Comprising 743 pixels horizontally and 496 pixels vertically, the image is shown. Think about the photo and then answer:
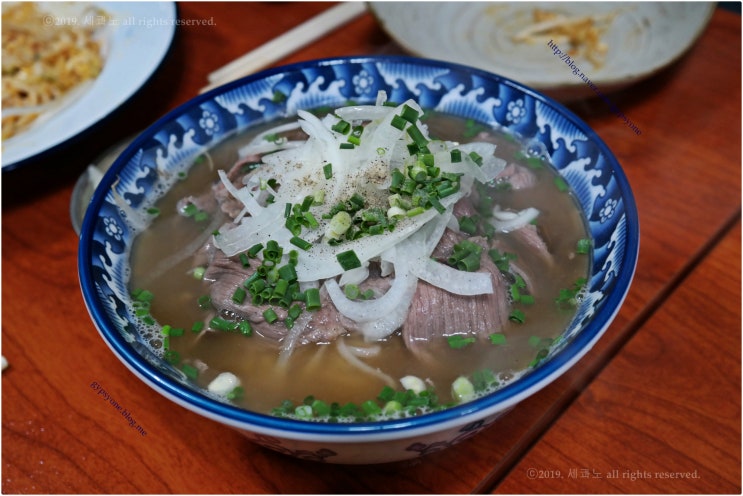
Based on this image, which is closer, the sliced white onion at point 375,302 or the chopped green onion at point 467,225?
the sliced white onion at point 375,302

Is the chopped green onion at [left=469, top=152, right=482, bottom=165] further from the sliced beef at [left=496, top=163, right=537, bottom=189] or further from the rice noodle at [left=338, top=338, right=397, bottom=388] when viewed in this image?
the rice noodle at [left=338, top=338, right=397, bottom=388]

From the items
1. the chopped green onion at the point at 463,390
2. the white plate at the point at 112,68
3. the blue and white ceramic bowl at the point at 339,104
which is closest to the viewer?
the blue and white ceramic bowl at the point at 339,104

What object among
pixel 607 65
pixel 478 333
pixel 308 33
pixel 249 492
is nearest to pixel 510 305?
pixel 478 333

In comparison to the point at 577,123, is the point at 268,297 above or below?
below

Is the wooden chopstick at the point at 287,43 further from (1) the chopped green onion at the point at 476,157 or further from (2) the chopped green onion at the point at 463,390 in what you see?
(2) the chopped green onion at the point at 463,390

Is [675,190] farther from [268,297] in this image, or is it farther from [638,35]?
[268,297]

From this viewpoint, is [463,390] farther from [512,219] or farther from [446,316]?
[512,219]

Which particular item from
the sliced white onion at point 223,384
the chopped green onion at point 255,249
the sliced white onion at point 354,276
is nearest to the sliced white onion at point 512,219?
the sliced white onion at point 354,276
